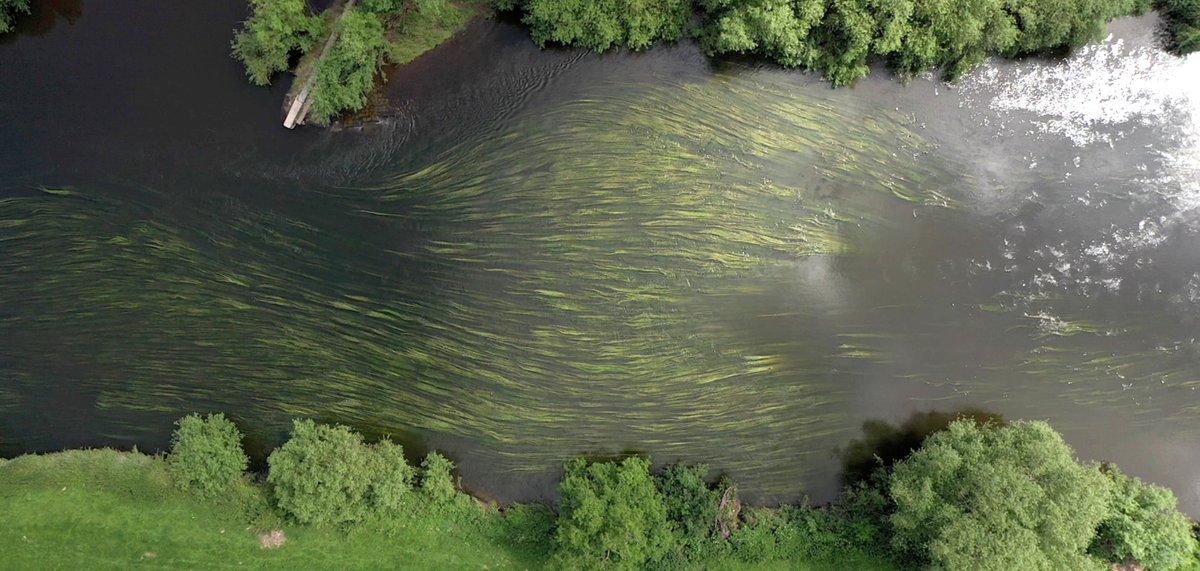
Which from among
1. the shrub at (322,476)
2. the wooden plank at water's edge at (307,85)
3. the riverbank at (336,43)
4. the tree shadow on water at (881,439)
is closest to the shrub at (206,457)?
the shrub at (322,476)

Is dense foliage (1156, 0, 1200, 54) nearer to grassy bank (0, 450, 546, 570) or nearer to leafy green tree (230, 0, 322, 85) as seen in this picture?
grassy bank (0, 450, 546, 570)

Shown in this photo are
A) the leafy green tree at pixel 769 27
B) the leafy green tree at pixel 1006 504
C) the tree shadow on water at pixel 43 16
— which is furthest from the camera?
the tree shadow on water at pixel 43 16

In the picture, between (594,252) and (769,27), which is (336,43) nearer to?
(594,252)

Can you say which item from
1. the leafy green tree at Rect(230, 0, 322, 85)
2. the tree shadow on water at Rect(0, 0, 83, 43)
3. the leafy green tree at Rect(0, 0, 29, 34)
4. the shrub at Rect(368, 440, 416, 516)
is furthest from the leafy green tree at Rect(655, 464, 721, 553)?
the leafy green tree at Rect(0, 0, 29, 34)

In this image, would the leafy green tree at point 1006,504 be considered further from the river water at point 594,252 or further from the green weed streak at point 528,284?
the green weed streak at point 528,284

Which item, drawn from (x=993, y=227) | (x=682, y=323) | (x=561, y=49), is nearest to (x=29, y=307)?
(x=561, y=49)

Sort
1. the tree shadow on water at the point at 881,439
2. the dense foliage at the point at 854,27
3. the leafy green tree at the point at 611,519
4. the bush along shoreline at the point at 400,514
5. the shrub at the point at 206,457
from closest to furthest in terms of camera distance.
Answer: the dense foliage at the point at 854,27, the leafy green tree at the point at 611,519, the bush along shoreline at the point at 400,514, the shrub at the point at 206,457, the tree shadow on water at the point at 881,439

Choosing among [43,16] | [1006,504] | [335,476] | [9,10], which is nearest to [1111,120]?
[1006,504]
